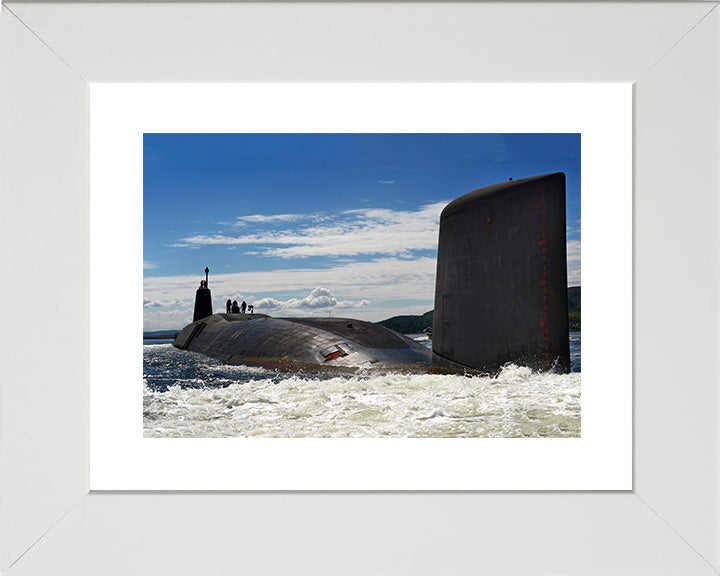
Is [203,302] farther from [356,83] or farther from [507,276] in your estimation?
[356,83]

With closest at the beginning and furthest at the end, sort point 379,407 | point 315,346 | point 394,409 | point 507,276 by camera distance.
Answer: point 507,276 < point 394,409 < point 379,407 < point 315,346

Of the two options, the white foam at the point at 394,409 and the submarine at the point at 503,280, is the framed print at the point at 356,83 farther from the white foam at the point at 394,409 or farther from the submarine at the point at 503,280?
the submarine at the point at 503,280

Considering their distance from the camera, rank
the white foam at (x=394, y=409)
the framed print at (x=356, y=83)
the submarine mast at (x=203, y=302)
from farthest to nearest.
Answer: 1. the submarine mast at (x=203, y=302)
2. the white foam at (x=394, y=409)
3. the framed print at (x=356, y=83)

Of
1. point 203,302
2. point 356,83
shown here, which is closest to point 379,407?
point 356,83

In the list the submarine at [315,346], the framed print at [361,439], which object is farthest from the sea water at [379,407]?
the framed print at [361,439]
